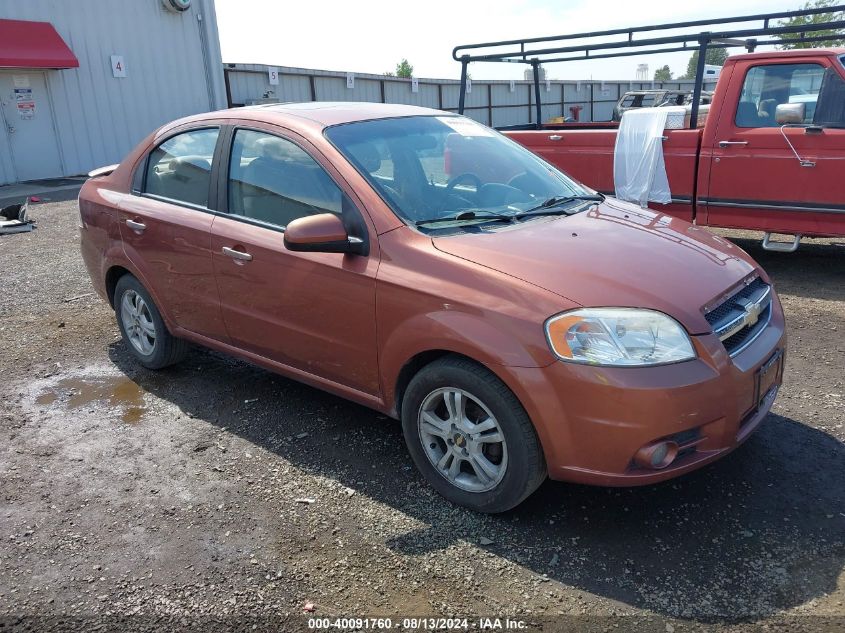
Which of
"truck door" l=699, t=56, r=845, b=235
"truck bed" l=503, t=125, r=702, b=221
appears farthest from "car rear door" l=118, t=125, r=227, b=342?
"truck door" l=699, t=56, r=845, b=235

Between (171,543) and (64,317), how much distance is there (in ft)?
12.6

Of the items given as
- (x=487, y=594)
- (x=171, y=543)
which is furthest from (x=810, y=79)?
(x=171, y=543)

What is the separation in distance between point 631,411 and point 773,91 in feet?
16.8

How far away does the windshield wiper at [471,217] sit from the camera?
3.33 meters

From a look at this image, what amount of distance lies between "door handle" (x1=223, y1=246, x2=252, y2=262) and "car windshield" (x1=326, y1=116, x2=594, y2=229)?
756mm

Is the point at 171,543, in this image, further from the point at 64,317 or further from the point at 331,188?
the point at 64,317

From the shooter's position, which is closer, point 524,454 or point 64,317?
point 524,454

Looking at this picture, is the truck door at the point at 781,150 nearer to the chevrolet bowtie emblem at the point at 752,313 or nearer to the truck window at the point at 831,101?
the truck window at the point at 831,101

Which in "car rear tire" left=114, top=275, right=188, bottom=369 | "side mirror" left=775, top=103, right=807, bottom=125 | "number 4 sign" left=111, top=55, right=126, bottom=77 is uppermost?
"number 4 sign" left=111, top=55, right=126, bottom=77

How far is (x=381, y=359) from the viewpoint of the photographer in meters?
3.26

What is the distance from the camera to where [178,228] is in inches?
→ 163

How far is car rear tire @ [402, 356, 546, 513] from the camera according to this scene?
2.83 meters

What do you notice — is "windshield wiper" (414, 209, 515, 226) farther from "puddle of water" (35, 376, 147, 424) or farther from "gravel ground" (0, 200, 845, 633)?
"puddle of water" (35, 376, 147, 424)

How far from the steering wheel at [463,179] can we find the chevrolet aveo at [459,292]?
0.04 ft
